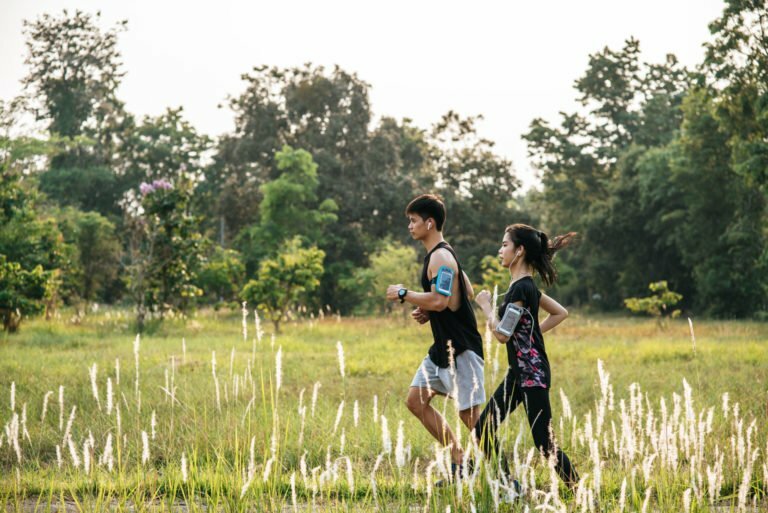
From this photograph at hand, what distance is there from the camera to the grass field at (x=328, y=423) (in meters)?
4.04

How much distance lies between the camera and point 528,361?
184 inches

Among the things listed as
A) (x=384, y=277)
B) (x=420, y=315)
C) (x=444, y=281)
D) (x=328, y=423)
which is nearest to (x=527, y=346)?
(x=444, y=281)

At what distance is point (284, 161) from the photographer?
3122 centimetres

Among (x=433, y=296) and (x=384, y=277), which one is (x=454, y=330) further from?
(x=384, y=277)

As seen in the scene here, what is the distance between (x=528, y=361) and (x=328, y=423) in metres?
2.98

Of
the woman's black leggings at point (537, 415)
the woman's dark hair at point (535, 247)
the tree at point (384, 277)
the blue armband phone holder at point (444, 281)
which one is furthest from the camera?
the tree at point (384, 277)

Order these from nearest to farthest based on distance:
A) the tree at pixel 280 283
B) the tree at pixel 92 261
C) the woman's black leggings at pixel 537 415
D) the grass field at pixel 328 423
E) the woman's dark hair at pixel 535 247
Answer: the grass field at pixel 328 423 → the woman's black leggings at pixel 537 415 → the woman's dark hair at pixel 535 247 → the tree at pixel 280 283 → the tree at pixel 92 261

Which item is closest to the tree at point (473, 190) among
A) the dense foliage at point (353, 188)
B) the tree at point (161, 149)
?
the dense foliage at point (353, 188)

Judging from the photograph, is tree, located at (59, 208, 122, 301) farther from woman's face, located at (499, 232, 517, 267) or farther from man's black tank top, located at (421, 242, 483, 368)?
woman's face, located at (499, 232, 517, 267)

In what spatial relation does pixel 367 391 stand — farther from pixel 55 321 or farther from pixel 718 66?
pixel 718 66

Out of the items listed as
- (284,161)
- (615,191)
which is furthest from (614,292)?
(284,161)

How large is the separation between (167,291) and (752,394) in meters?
12.8

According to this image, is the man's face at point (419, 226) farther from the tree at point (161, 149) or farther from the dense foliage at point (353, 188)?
the tree at point (161, 149)

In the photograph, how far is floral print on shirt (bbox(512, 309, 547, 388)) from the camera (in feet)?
15.3
